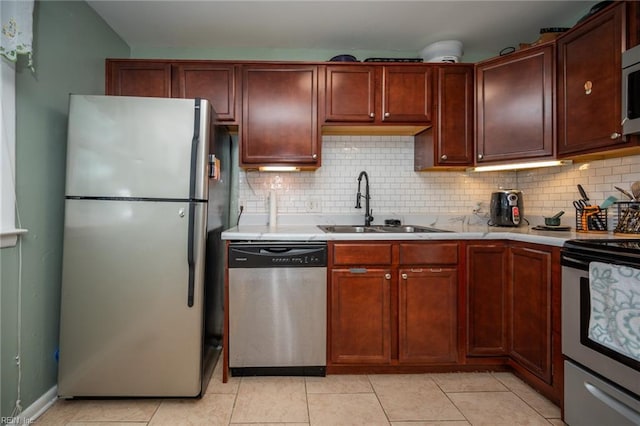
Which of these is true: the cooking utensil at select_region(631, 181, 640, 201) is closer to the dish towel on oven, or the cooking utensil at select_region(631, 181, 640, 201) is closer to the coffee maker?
the coffee maker

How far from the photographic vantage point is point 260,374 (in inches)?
82.7

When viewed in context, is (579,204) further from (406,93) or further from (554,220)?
(406,93)

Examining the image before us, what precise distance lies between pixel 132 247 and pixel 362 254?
137 centimetres

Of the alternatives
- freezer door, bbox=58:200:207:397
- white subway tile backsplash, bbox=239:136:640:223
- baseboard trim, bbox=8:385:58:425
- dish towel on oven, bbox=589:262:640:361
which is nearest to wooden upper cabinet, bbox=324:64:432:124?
white subway tile backsplash, bbox=239:136:640:223

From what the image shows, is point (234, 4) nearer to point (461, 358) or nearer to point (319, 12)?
point (319, 12)

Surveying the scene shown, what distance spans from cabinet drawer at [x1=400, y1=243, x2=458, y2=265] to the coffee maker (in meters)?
0.68

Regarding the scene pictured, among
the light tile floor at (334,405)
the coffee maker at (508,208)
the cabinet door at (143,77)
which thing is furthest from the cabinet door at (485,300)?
the cabinet door at (143,77)

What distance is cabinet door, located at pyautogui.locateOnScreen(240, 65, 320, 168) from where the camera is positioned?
240 centimetres

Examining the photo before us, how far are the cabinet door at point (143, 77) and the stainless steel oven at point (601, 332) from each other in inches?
109

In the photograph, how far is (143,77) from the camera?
2.38 metres

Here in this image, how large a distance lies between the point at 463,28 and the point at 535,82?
2.34ft

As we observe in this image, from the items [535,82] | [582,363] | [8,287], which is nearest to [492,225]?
[535,82]

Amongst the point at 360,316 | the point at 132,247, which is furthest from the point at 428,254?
the point at 132,247

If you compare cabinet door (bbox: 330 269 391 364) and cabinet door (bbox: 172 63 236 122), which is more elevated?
cabinet door (bbox: 172 63 236 122)
